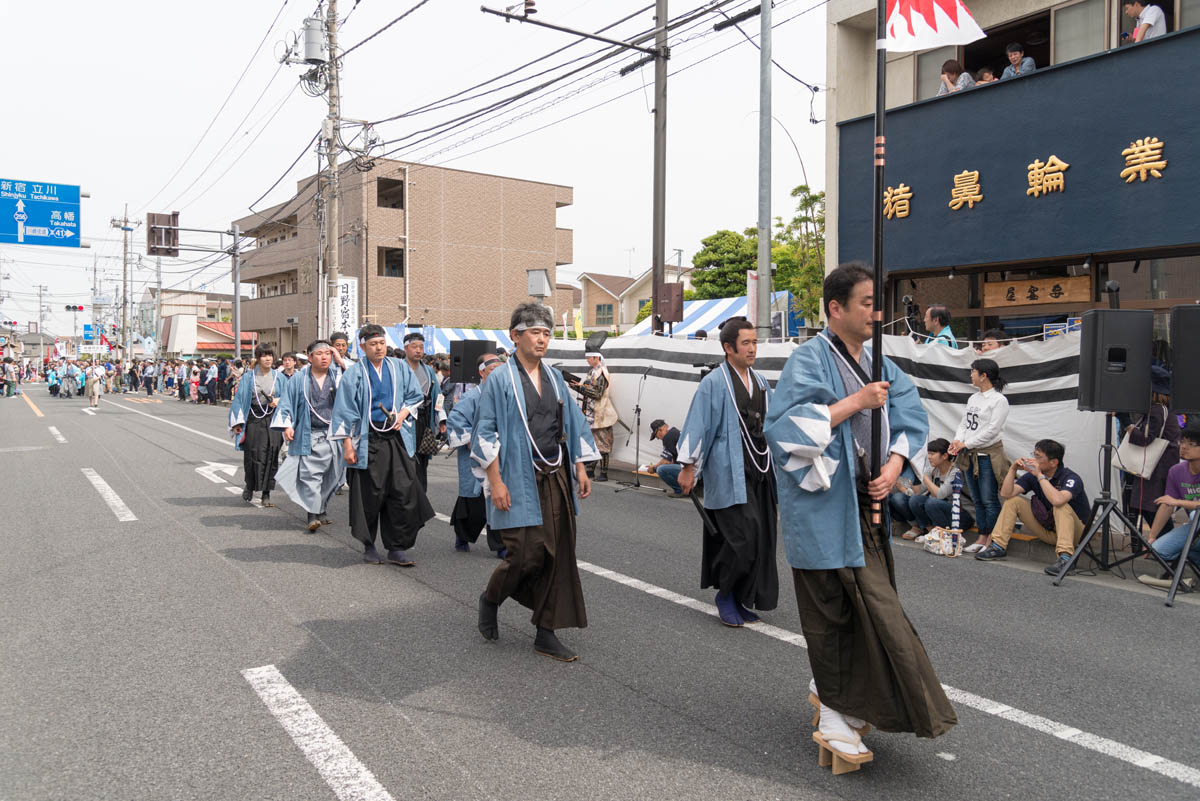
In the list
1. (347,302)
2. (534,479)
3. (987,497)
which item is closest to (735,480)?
(534,479)

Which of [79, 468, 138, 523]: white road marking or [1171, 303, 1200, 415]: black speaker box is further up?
[1171, 303, 1200, 415]: black speaker box

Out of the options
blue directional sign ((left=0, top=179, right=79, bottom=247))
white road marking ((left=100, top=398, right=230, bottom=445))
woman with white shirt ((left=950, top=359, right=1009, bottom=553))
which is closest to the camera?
woman with white shirt ((left=950, top=359, right=1009, bottom=553))

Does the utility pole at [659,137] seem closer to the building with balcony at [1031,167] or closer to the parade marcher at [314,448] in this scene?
the building with balcony at [1031,167]

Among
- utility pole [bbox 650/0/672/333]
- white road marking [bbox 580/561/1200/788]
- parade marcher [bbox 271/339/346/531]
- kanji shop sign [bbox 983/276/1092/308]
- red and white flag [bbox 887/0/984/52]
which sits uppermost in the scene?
utility pole [bbox 650/0/672/333]

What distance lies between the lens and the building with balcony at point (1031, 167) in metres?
10.4

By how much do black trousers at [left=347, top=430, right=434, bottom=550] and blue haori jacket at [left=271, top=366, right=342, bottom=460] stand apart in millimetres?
1590

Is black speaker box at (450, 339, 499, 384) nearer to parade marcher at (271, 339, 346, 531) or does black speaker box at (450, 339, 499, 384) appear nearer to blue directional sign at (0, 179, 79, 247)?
parade marcher at (271, 339, 346, 531)

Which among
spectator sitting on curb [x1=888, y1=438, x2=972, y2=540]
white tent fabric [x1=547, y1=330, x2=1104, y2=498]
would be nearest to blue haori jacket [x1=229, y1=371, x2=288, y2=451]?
white tent fabric [x1=547, y1=330, x2=1104, y2=498]

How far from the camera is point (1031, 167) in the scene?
38.1 ft

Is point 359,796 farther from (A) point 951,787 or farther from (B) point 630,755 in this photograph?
(A) point 951,787

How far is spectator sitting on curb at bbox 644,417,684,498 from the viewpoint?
951 cm

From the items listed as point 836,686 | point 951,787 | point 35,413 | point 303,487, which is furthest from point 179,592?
point 35,413

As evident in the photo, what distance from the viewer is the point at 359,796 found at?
3.13 meters

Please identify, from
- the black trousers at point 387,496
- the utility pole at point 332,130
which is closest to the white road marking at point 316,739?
the black trousers at point 387,496
